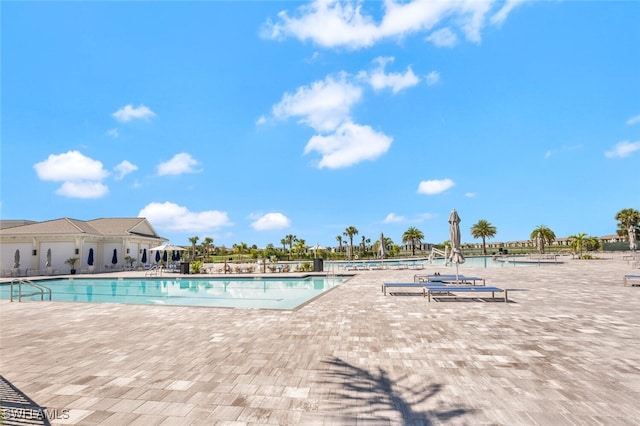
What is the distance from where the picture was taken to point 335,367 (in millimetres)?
4559

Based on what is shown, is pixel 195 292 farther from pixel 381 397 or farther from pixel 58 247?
pixel 58 247

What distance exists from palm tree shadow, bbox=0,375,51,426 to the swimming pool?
23.9 ft

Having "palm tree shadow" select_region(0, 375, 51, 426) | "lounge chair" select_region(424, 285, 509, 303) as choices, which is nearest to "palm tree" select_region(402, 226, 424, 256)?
"lounge chair" select_region(424, 285, 509, 303)

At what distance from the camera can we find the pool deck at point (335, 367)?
3.28 meters

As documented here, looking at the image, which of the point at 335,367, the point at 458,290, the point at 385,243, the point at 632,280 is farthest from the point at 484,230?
the point at 335,367

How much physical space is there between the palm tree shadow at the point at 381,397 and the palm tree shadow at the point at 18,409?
125 inches

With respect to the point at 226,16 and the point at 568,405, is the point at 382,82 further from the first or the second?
the point at 568,405

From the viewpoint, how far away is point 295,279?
21375 mm

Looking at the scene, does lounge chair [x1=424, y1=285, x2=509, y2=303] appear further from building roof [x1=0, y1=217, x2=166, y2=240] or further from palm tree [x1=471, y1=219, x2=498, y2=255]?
palm tree [x1=471, y1=219, x2=498, y2=255]

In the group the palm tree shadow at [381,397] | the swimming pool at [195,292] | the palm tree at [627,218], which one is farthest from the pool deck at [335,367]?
the palm tree at [627,218]

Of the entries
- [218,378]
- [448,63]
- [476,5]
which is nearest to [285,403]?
[218,378]

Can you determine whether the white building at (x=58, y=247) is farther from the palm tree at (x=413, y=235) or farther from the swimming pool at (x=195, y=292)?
the palm tree at (x=413, y=235)

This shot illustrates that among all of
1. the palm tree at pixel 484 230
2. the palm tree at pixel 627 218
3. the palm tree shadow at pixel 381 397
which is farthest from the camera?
the palm tree at pixel 484 230

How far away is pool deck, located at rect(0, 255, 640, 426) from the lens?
3.28 meters
